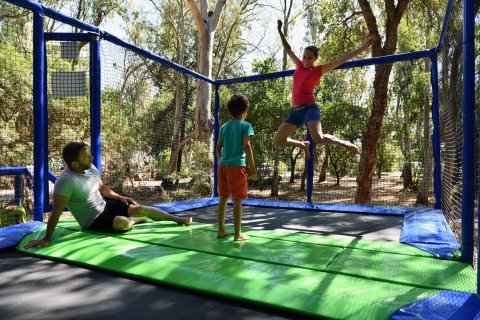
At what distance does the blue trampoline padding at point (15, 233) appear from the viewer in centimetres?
211

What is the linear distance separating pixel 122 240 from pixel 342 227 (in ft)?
5.48

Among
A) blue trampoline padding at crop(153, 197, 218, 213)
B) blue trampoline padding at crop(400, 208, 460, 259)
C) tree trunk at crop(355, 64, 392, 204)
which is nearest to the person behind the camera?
blue trampoline padding at crop(400, 208, 460, 259)

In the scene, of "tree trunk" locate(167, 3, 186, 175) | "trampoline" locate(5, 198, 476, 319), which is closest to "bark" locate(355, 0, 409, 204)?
"trampoline" locate(5, 198, 476, 319)

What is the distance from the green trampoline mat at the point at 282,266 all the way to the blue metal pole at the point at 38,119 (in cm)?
32

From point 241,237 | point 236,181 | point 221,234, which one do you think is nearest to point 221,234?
point 221,234

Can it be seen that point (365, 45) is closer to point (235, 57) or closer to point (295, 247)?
point (295, 247)

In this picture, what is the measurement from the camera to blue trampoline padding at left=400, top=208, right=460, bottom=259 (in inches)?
76.2

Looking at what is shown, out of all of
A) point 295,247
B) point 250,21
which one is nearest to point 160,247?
point 295,247

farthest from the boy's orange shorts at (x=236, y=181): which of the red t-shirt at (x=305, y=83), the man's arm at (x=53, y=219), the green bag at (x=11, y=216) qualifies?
the green bag at (x=11, y=216)

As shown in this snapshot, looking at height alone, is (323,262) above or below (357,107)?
below

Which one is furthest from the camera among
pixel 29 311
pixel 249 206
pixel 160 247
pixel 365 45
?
pixel 249 206

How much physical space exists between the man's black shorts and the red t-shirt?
1.67 m

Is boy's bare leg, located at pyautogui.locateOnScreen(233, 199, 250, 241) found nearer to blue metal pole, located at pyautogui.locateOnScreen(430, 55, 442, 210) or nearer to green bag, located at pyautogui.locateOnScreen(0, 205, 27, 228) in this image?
green bag, located at pyautogui.locateOnScreen(0, 205, 27, 228)

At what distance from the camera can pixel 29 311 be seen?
129 cm
